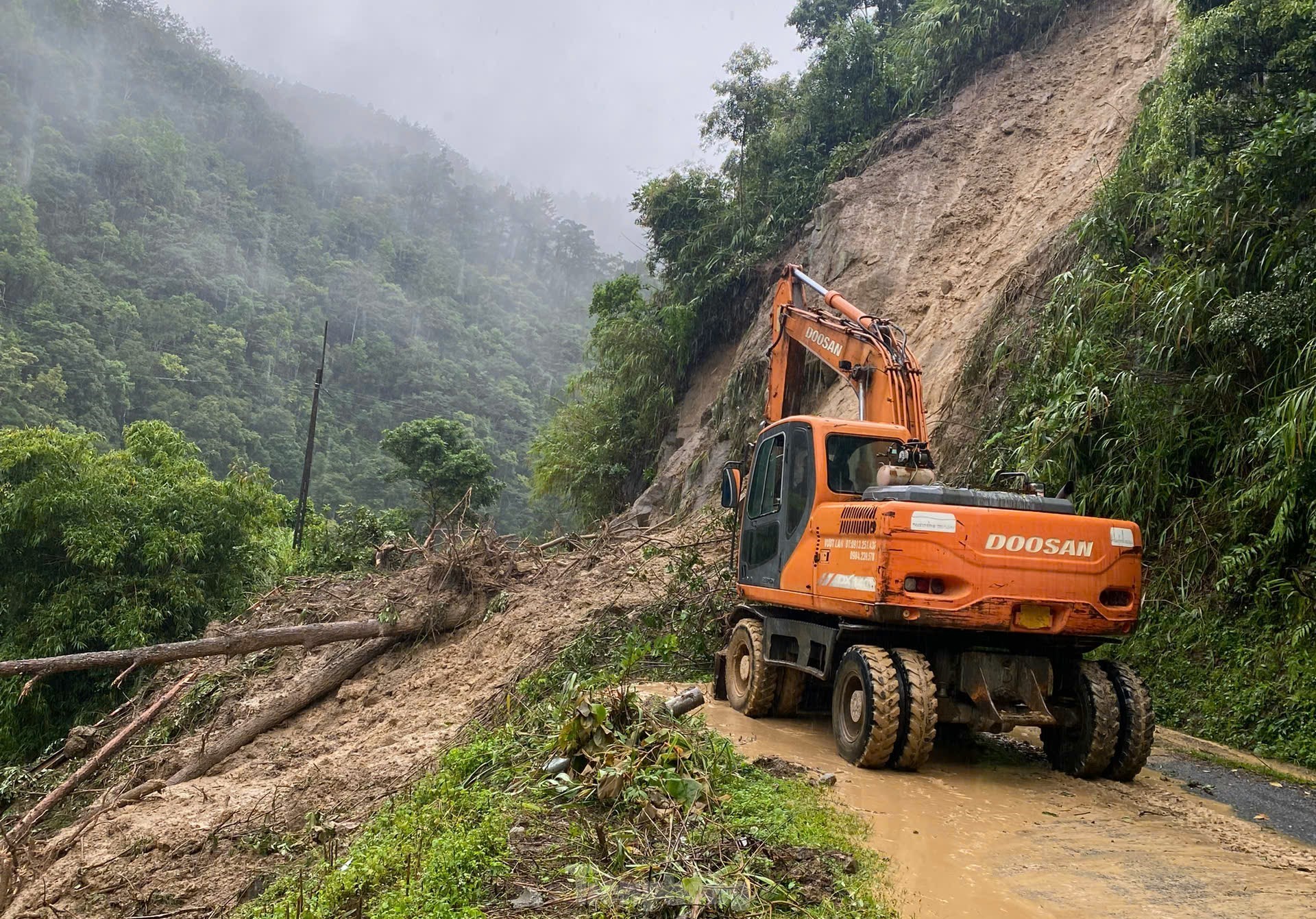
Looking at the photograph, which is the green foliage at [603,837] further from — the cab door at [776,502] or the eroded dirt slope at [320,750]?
the eroded dirt slope at [320,750]

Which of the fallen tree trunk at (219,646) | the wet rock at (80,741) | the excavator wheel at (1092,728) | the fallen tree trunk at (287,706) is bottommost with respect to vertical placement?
the wet rock at (80,741)

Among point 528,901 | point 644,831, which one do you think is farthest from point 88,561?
point 528,901

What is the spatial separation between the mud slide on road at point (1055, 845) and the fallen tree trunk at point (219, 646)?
22.1 ft

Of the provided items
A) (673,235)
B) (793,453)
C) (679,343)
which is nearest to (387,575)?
(793,453)

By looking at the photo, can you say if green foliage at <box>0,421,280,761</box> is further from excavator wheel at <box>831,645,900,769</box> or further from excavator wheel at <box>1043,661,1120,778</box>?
excavator wheel at <box>1043,661,1120,778</box>

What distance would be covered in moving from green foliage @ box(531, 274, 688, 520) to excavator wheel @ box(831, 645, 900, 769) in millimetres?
16996

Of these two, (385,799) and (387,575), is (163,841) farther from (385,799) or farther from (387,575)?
(387,575)

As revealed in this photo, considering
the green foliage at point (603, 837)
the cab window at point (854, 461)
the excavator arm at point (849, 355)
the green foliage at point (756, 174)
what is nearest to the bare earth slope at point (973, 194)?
the green foliage at point (756, 174)

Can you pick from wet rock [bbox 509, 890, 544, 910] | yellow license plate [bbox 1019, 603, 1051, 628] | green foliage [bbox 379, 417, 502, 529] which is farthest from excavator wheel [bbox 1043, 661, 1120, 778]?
green foliage [bbox 379, 417, 502, 529]

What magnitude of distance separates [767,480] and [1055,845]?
3.63 m

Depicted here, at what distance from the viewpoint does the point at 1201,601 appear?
28.2 ft

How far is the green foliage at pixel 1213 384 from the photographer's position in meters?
7.77

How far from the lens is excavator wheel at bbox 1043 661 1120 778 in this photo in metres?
6.01

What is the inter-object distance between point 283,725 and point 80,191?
6354 centimetres
